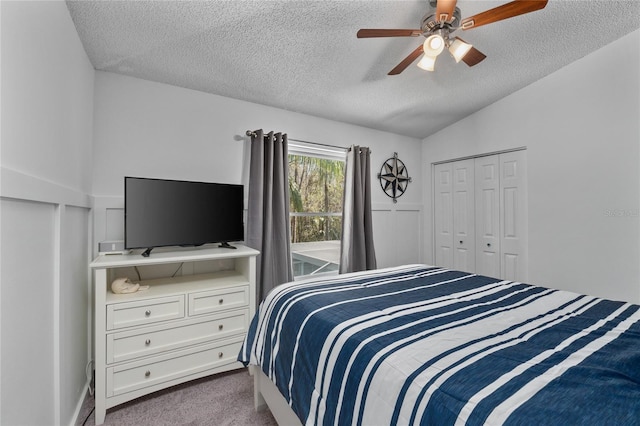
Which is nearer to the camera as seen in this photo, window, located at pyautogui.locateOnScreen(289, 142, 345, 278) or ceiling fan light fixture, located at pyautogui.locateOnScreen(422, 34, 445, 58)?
ceiling fan light fixture, located at pyautogui.locateOnScreen(422, 34, 445, 58)

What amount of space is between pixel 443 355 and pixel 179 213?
2.00m

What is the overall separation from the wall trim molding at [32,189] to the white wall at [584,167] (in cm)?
384

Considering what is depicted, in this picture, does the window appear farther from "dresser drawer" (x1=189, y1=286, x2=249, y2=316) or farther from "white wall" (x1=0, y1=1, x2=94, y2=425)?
"white wall" (x1=0, y1=1, x2=94, y2=425)

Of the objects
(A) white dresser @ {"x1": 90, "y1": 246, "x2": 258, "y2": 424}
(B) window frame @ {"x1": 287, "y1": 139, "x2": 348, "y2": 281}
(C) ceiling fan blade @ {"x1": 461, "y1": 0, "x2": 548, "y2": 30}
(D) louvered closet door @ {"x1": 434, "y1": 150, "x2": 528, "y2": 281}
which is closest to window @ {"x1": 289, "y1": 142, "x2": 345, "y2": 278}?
(B) window frame @ {"x1": 287, "y1": 139, "x2": 348, "y2": 281}

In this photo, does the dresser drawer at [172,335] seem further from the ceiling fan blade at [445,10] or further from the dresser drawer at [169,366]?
the ceiling fan blade at [445,10]

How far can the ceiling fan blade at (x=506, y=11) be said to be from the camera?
1375 mm

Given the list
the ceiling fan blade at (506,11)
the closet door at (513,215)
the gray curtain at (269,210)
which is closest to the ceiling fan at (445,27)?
the ceiling fan blade at (506,11)

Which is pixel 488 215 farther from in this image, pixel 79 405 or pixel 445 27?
pixel 79 405

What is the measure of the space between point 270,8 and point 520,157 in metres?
2.96

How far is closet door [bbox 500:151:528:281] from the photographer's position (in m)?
3.07

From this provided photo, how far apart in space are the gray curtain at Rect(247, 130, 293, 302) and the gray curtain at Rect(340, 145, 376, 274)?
0.78 m

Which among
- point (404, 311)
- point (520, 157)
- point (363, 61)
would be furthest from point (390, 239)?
point (404, 311)

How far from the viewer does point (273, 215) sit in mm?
2830

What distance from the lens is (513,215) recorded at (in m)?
3.16
